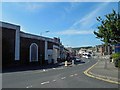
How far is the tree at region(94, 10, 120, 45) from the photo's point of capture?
28.8m

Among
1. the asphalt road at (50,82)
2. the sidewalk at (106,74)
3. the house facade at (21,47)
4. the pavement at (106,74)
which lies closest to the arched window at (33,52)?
the house facade at (21,47)

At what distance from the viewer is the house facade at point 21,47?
51.5 meters

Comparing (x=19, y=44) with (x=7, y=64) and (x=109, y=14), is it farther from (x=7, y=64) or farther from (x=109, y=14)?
(x=109, y=14)

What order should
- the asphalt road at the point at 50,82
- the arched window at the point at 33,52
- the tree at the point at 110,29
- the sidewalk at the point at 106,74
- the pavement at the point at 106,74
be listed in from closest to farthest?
1. the asphalt road at the point at 50,82
2. the pavement at the point at 106,74
3. the sidewalk at the point at 106,74
4. the tree at the point at 110,29
5. the arched window at the point at 33,52

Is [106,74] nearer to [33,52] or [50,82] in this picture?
[50,82]

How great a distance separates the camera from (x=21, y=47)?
188 ft

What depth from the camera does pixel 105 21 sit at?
101 ft

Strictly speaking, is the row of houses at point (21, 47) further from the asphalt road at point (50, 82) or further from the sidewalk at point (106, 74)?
the asphalt road at point (50, 82)

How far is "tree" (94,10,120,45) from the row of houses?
78.2 ft

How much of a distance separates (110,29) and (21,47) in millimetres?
31105

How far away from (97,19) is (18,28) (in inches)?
1045

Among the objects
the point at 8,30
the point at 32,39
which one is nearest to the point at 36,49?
the point at 32,39

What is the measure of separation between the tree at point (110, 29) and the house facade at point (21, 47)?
23.8m

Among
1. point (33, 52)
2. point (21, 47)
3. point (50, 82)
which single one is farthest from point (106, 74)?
point (33, 52)
